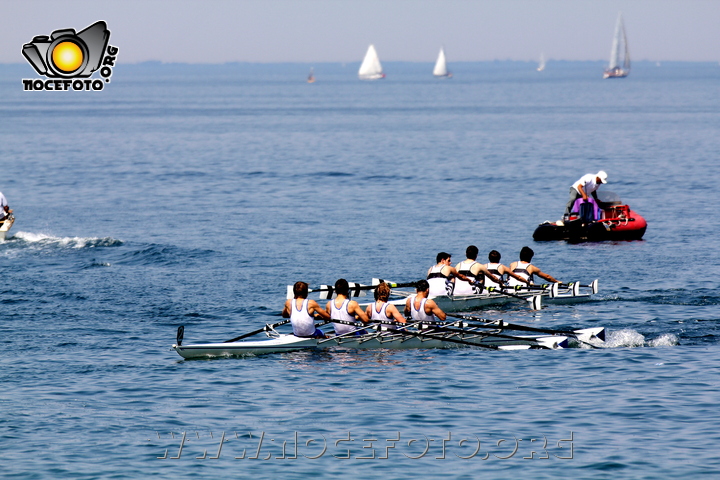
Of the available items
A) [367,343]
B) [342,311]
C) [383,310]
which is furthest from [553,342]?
[342,311]

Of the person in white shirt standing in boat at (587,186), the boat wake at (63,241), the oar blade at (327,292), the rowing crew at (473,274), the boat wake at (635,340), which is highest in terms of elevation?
the person in white shirt standing in boat at (587,186)

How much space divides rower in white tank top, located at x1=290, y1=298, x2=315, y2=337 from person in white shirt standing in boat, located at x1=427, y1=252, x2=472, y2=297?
545cm

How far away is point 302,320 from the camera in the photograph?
70.1 feet

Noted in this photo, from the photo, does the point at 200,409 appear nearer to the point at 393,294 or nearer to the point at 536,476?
the point at 536,476

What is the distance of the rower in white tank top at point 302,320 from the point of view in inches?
837

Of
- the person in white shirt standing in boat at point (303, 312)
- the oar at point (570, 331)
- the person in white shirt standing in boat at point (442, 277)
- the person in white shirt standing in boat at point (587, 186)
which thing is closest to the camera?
the person in white shirt standing in boat at point (303, 312)

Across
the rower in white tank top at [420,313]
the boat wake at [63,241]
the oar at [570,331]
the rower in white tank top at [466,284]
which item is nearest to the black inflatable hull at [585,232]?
the rower in white tank top at [466,284]

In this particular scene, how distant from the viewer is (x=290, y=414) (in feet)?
58.3

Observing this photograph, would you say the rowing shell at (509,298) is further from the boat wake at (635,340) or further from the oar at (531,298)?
the boat wake at (635,340)

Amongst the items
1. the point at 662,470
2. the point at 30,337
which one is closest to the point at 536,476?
the point at 662,470

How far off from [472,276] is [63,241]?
1940cm

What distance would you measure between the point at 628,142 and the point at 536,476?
3035 inches

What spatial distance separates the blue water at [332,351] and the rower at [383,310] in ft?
2.70

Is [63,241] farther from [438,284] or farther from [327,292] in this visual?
[438,284]
